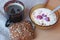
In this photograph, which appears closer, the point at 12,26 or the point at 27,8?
the point at 12,26

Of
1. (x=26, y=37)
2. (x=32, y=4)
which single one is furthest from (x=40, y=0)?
(x=26, y=37)

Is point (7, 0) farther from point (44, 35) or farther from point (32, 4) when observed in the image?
point (44, 35)

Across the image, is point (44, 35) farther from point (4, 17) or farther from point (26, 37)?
point (4, 17)

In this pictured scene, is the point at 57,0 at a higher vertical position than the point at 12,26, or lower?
higher

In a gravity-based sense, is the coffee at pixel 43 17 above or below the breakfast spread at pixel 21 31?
above

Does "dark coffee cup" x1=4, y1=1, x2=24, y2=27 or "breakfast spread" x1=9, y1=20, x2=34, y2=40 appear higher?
"dark coffee cup" x1=4, y1=1, x2=24, y2=27

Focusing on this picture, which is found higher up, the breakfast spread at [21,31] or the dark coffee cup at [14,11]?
the dark coffee cup at [14,11]

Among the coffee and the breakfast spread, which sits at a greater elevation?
the coffee
